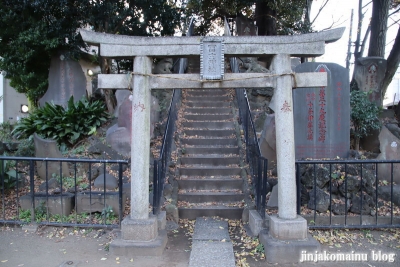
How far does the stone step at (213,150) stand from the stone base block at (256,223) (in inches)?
92.4

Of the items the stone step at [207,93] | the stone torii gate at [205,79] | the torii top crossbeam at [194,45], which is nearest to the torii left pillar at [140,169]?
the stone torii gate at [205,79]

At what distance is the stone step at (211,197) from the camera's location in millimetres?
6078

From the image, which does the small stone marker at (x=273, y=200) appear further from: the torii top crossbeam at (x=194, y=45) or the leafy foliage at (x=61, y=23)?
the leafy foliage at (x=61, y=23)

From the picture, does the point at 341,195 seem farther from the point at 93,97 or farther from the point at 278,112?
the point at 93,97

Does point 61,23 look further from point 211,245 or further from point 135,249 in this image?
point 211,245

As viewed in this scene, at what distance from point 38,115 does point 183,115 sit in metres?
4.15

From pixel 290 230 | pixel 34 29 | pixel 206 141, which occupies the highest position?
pixel 34 29

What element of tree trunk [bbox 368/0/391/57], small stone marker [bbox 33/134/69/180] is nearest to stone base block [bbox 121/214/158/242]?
small stone marker [bbox 33/134/69/180]

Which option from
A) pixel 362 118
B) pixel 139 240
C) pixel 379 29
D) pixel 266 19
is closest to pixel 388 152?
pixel 362 118

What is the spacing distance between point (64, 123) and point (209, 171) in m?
4.32

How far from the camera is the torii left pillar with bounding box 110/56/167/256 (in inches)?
175

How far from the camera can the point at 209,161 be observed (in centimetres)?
702

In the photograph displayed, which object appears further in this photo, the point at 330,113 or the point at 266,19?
the point at 266,19

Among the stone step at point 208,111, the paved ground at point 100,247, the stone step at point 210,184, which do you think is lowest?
the paved ground at point 100,247
